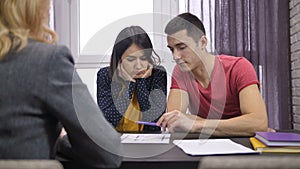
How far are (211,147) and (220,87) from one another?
2.67 feet

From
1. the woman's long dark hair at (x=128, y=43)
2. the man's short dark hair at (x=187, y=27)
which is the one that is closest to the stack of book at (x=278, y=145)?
the man's short dark hair at (x=187, y=27)

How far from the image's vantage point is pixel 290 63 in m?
2.89

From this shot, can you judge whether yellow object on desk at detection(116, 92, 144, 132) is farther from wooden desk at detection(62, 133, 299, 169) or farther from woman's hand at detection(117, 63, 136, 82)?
wooden desk at detection(62, 133, 299, 169)

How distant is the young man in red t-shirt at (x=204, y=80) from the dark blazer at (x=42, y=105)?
0.96 meters

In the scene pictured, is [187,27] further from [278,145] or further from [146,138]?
[278,145]

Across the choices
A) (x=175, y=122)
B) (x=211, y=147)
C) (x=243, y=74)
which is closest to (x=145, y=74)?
(x=243, y=74)

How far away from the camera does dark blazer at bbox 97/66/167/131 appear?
1922mm

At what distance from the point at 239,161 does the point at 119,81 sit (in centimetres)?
146

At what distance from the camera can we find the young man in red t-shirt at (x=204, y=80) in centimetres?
177

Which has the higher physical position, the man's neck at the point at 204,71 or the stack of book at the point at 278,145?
the man's neck at the point at 204,71

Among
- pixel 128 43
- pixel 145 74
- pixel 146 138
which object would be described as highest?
pixel 128 43

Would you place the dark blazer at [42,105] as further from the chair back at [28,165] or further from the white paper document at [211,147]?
A: the white paper document at [211,147]

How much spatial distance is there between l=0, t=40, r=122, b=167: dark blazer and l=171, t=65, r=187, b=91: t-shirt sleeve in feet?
3.82

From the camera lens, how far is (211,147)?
3.65 feet
